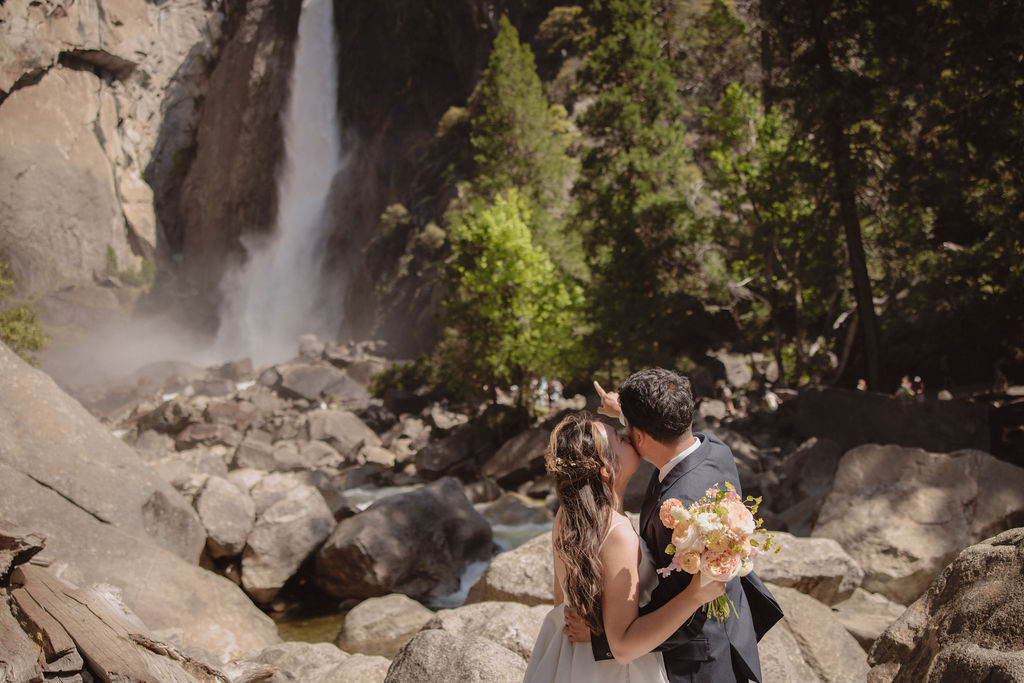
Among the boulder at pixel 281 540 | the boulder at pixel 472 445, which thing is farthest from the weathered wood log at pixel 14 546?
the boulder at pixel 472 445

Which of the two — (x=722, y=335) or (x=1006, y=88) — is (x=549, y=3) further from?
(x=1006, y=88)

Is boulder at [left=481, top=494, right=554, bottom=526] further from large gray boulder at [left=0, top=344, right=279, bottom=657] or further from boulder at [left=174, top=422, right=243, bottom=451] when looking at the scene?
boulder at [left=174, top=422, right=243, bottom=451]

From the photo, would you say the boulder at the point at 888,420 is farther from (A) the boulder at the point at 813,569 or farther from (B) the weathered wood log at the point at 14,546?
(B) the weathered wood log at the point at 14,546

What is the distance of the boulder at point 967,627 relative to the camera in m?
2.87

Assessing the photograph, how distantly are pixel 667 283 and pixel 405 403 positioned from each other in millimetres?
12919

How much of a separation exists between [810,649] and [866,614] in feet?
6.03

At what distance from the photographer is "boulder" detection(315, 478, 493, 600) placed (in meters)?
8.95

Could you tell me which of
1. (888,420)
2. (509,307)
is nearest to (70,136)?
(509,307)

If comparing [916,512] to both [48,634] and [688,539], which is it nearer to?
[688,539]

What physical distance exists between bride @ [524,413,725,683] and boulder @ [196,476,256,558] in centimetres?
739

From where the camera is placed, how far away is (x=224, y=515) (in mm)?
9023

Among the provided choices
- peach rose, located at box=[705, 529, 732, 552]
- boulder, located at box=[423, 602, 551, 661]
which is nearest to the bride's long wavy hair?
peach rose, located at box=[705, 529, 732, 552]

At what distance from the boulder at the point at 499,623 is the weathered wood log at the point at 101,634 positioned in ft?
5.49

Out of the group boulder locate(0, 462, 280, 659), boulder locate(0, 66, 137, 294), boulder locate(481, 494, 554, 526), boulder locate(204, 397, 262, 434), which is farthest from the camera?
boulder locate(204, 397, 262, 434)
